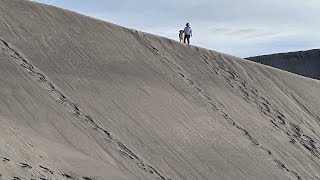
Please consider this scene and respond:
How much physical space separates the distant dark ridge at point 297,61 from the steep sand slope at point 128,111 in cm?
974

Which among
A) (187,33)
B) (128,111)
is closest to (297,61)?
(187,33)

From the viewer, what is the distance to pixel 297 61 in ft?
96.9

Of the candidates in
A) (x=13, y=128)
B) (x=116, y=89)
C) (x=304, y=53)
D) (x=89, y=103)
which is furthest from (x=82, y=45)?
(x=304, y=53)

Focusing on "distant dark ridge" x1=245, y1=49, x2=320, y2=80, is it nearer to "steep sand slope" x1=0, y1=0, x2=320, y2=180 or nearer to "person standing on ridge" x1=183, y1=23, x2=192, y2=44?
"person standing on ridge" x1=183, y1=23, x2=192, y2=44

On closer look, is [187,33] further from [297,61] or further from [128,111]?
[297,61]

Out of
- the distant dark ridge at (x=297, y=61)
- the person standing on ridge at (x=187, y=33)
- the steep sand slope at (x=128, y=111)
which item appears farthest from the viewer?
the distant dark ridge at (x=297, y=61)

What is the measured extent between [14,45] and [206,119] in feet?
13.2

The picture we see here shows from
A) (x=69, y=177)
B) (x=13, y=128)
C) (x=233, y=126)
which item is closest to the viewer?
(x=69, y=177)

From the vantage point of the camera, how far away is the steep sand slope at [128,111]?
10.7 m

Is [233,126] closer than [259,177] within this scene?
No

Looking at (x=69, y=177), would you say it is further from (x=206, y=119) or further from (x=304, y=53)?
(x=304, y=53)

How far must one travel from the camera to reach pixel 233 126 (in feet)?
49.4

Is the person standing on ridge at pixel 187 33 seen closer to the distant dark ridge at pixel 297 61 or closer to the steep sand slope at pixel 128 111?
the steep sand slope at pixel 128 111

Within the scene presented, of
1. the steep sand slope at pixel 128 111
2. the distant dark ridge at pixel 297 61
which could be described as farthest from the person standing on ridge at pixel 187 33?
the distant dark ridge at pixel 297 61
